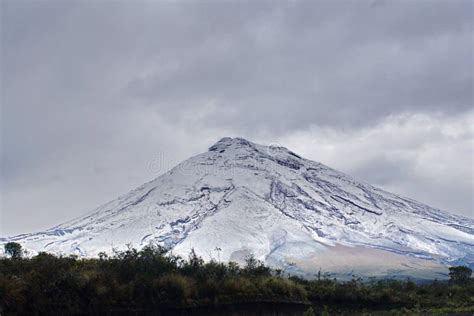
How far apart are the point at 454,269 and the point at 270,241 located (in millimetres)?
93007

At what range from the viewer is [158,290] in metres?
23.1

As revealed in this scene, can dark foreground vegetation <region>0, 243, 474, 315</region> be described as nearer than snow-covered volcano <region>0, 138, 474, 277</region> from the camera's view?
Yes

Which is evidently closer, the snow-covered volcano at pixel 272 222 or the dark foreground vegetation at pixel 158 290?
the dark foreground vegetation at pixel 158 290

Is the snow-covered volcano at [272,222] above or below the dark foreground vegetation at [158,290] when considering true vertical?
above

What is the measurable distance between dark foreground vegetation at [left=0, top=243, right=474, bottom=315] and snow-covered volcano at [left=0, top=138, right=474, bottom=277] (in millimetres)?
106474

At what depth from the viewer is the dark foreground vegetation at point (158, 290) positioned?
20297mm

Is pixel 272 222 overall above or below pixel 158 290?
above

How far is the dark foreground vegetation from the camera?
2030 cm

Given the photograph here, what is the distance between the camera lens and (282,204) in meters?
172

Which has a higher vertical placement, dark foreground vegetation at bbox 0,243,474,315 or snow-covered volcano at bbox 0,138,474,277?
snow-covered volcano at bbox 0,138,474,277

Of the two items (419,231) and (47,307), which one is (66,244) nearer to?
(419,231)

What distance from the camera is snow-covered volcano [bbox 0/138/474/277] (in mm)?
147750

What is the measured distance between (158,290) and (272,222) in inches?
5523

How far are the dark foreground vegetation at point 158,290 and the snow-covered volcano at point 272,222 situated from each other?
106 m
